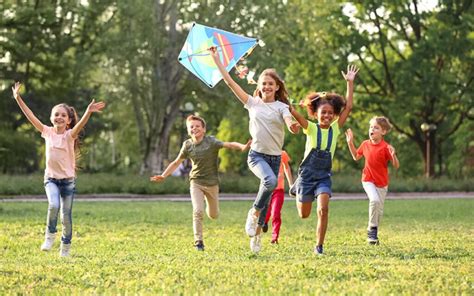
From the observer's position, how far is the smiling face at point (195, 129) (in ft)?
38.5

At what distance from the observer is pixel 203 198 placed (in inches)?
469

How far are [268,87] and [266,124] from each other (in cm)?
45

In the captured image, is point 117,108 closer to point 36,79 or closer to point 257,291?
point 36,79

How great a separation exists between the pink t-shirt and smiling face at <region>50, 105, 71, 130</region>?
135mm

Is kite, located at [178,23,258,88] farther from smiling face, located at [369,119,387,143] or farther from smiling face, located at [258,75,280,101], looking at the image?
smiling face, located at [369,119,387,143]

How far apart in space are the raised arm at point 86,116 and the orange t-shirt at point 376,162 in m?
4.17

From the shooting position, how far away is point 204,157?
11742 mm

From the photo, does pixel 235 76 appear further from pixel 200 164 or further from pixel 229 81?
pixel 229 81

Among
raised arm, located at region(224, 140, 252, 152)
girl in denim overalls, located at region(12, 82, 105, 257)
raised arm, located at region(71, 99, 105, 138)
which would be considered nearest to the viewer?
raised arm, located at region(71, 99, 105, 138)

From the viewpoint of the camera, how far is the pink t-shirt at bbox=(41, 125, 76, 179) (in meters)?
10.8

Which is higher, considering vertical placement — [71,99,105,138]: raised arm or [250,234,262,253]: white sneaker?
[71,99,105,138]: raised arm

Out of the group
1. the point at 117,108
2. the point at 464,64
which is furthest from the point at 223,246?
the point at 117,108

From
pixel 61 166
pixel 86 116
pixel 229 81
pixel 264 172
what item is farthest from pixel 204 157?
pixel 61 166

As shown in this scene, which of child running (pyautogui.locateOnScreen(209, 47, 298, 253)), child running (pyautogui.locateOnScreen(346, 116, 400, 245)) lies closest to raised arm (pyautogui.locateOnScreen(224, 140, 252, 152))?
child running (pyautogui.locateOnScreen(209, 47, 298, 253))
